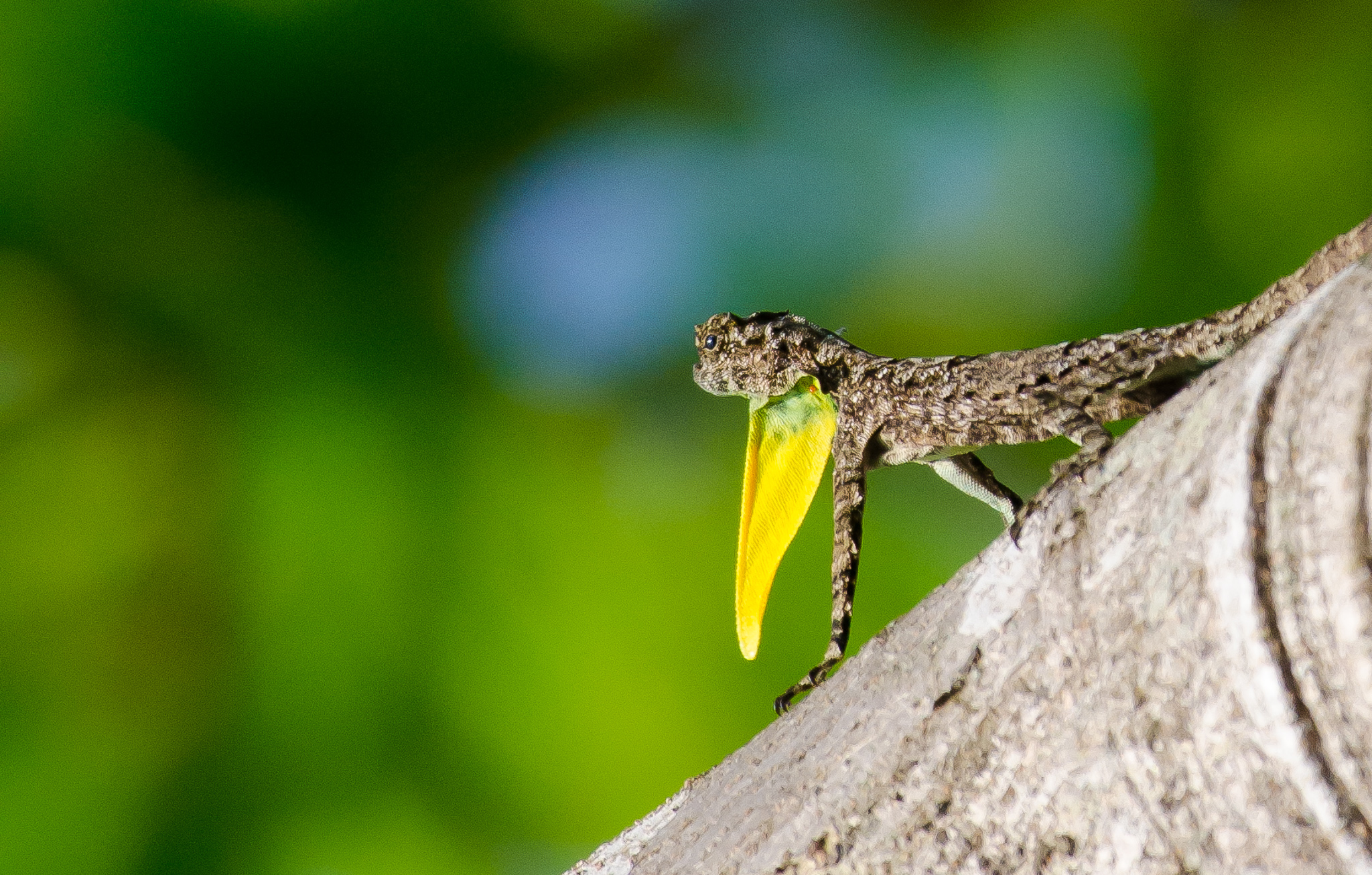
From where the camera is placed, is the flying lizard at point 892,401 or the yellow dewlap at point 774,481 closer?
the flying lizard at point 892,401

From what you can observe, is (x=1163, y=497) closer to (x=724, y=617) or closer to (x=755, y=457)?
(x=755, y=457)

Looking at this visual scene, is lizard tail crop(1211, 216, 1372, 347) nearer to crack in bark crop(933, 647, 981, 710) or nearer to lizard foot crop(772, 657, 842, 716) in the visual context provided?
crack in bark crop(933, 647, 981, 710)

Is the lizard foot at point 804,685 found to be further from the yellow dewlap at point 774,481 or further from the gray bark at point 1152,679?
the gray bark at point 1152,679

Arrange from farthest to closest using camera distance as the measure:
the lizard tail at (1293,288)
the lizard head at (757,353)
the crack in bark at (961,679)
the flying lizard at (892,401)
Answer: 1. the lizard head at (757,353)
2. the flying lizard at (892,401)
3. the lizard tail at (1293,288)
4. the crack in bark at (961,679)

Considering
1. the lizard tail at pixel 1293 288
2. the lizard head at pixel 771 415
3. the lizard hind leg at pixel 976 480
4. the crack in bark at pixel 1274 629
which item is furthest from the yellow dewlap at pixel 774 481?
the crack in bark at pixel 1274 629

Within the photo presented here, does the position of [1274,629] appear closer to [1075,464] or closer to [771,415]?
[1075,464]

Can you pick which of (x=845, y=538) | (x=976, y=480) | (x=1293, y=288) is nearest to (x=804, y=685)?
(x=845, y=538)

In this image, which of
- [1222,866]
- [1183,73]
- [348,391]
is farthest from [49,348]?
[1183,73]
